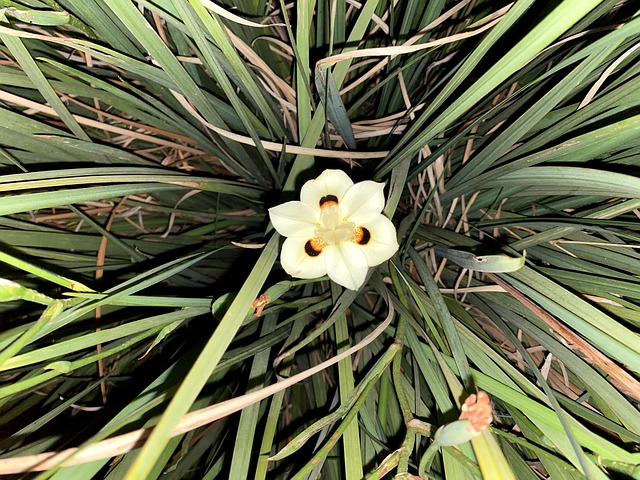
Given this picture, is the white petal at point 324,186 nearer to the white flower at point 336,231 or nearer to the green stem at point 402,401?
the white flower at point 336,231

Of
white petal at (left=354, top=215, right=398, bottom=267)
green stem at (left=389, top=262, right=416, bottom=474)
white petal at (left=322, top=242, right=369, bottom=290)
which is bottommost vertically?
green stem at (left=389, top=262, right=416, bottom=474)

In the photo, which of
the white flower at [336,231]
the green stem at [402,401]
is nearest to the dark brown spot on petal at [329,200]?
the white flower at [336,231]

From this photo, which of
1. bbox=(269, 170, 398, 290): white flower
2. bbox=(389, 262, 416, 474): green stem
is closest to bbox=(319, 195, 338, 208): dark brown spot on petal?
bbox=(269, 170, 398, 290): white flower

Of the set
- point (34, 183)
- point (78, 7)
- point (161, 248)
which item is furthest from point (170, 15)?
point (161, 248)

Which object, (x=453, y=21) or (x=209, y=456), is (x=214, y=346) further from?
(x=453, y=21)

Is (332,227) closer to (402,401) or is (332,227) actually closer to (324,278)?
(324,278)

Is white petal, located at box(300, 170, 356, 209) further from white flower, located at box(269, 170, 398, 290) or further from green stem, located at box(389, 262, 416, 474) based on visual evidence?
green stem, located at box(389, 262, 416, 474)

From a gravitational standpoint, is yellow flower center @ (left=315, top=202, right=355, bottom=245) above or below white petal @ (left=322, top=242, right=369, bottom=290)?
above
